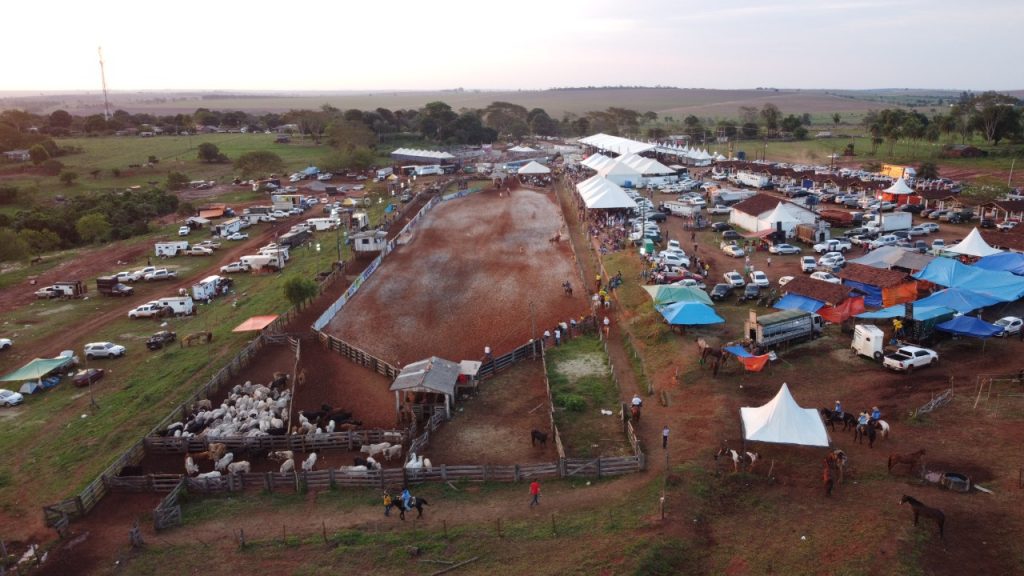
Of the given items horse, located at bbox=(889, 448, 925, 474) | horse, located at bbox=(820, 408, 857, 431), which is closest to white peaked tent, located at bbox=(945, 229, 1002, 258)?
horse, located at bbox=(820, 408, 857, 431)

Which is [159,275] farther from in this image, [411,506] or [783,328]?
[783,328]

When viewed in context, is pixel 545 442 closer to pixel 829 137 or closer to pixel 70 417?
pixel 70 417

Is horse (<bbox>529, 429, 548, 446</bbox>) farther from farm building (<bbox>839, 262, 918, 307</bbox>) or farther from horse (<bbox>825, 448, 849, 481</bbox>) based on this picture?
farm building (<bbox>839, 262, 918, 307</bbox>)

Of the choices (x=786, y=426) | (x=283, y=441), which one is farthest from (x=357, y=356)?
(x=786, y=426)

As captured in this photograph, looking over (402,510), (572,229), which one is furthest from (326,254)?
(402,510)

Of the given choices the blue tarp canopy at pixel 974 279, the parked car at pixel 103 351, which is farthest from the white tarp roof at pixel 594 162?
the parked car at pixel 103 351

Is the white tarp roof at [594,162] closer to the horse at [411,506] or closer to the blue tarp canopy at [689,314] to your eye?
the blue tarp canopy at [689,314]
